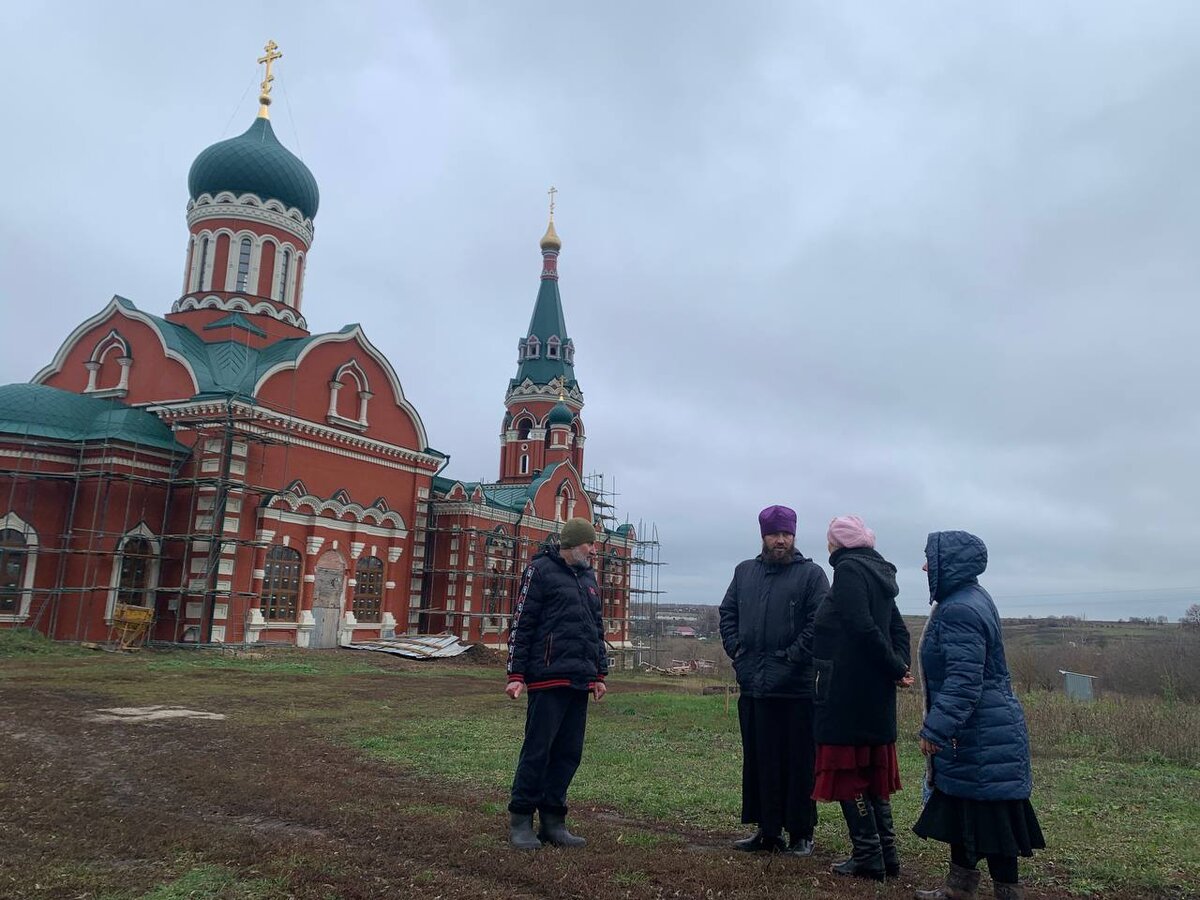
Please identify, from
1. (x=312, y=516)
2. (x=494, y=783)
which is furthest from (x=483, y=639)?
(x=494, y=783)

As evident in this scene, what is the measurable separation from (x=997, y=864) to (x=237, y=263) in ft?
87.2

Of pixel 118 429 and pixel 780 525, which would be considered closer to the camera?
pixel 780 525

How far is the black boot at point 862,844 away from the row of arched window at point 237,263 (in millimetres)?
25608

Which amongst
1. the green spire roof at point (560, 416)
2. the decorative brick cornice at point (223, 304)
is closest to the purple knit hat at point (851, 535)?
the decorative brick cornice at point (223, 304)

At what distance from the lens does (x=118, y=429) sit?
68.3 ft

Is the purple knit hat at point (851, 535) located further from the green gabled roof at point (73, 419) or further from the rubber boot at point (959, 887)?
the green gabled roof at point (73, 419)

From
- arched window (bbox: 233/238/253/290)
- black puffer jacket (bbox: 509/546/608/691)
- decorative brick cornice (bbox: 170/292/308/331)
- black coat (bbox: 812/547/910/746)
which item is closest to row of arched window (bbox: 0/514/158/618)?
decorative brick cornice (bbox: 170/292/308/331)

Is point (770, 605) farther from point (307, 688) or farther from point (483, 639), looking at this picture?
point (483, 639)

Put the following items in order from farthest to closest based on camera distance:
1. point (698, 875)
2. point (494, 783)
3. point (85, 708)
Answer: point (85, 708)
point (494, 783)
point (698, 875)

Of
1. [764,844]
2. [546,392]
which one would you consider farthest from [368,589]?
[764,844]

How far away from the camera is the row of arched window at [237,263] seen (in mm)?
26250

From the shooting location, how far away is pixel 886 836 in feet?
15.0

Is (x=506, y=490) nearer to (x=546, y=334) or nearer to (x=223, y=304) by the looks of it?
(x=546, y=334)

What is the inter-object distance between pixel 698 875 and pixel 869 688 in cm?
129
